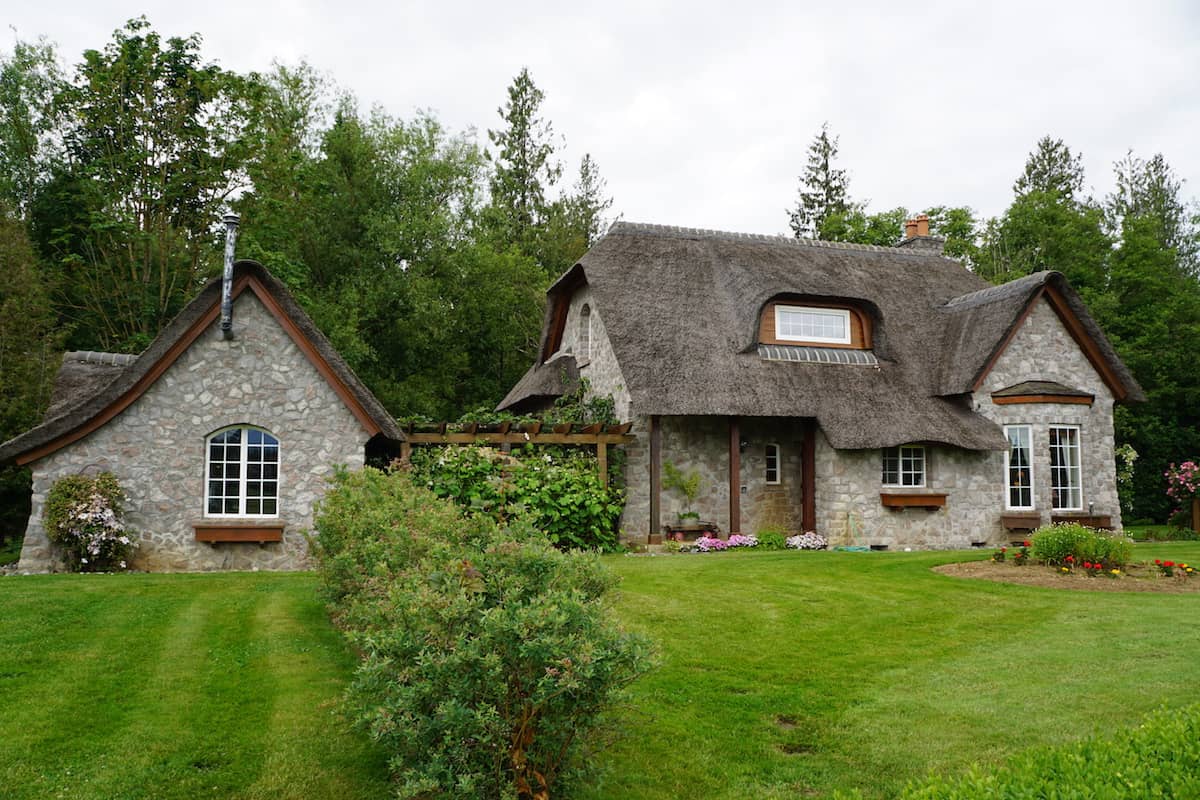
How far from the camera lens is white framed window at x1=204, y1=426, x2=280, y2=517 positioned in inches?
503

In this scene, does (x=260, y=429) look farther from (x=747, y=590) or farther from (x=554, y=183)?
(x=554, y=183)

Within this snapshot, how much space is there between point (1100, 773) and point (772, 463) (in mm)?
13687

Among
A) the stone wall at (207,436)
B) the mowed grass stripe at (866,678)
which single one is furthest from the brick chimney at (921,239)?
the stone wall at (207,436)

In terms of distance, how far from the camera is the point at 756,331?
16.8 metres

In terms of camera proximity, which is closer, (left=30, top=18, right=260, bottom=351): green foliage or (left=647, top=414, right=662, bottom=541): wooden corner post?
(left=647, top=414, right=662, bottom=541): wooden corner post

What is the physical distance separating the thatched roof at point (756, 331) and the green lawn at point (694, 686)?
6.12 meters

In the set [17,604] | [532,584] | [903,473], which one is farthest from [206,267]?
[532,584]

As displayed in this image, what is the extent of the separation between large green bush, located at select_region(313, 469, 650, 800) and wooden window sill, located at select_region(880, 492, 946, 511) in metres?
13.0

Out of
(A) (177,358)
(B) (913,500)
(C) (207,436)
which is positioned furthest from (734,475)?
(A) (177,358)

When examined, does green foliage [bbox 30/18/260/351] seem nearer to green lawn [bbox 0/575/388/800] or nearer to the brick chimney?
green lawn [bbox 0/575/388/800]

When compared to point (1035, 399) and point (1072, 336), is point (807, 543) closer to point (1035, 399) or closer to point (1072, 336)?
point (1035, 399)

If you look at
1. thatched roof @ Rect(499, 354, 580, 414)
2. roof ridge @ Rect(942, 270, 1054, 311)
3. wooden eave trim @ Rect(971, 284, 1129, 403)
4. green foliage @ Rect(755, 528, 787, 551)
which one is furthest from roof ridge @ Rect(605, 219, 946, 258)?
green foliage @ Rect(755, 528, 787, 551)

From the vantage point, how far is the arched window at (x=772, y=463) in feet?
56.5

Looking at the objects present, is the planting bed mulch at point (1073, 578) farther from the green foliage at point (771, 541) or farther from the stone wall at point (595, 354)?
the stone wall at point (595, 354)
